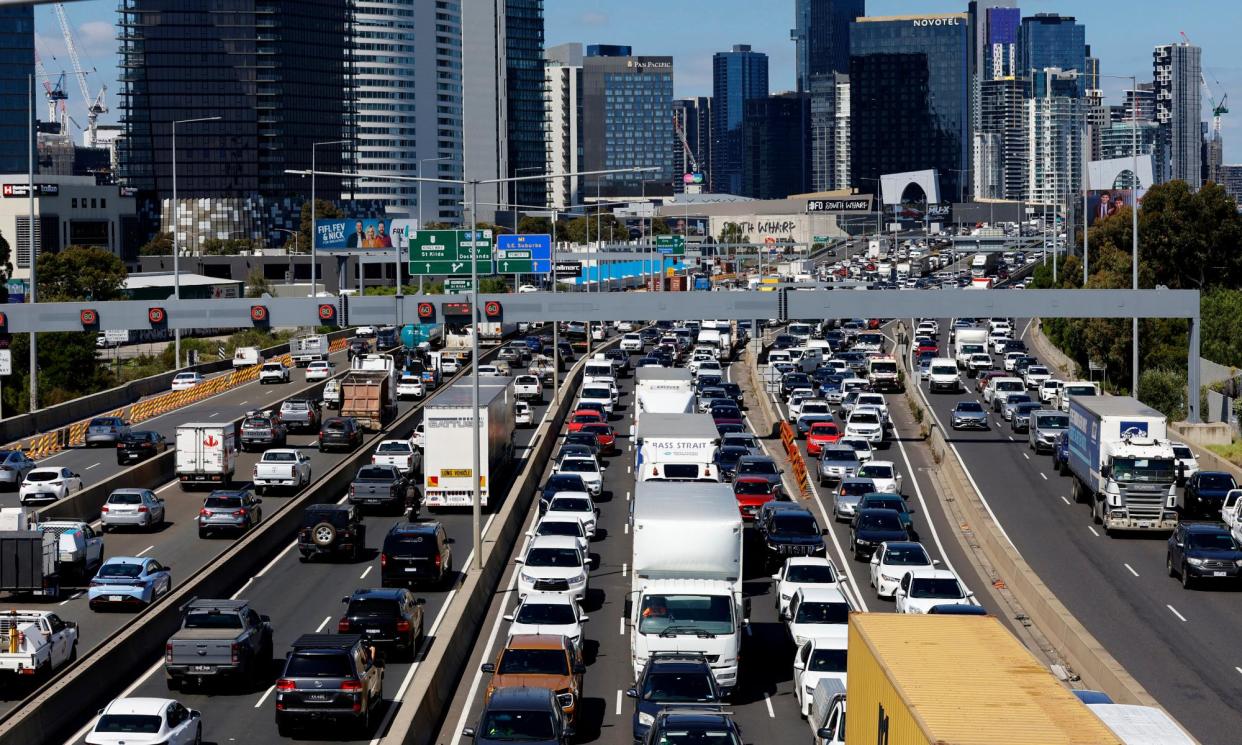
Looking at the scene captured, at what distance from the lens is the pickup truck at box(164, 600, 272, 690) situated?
2848cm

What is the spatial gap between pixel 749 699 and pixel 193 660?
9.36m

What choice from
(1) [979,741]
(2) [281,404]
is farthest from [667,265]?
(1) [979,741]

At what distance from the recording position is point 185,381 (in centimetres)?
8181

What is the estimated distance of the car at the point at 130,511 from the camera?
4594 centimetres

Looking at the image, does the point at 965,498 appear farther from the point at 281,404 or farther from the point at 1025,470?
the point at 281,404

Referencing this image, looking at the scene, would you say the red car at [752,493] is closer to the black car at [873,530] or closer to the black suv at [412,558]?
the black car at [873,530]

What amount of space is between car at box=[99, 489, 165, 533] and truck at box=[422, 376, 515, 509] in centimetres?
759

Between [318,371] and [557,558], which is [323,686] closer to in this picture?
[557,558]

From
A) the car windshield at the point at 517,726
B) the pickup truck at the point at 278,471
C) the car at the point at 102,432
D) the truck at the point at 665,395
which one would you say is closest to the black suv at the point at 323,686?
the car windshield at the point at 517,726

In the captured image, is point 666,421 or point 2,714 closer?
point 2,714

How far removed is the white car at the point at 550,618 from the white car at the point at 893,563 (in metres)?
8.07

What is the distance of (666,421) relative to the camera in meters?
45.6

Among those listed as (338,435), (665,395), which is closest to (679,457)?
(665,395)

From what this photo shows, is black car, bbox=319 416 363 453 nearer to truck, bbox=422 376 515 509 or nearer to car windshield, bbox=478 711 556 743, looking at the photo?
truck, bbox=422 376 515 509
